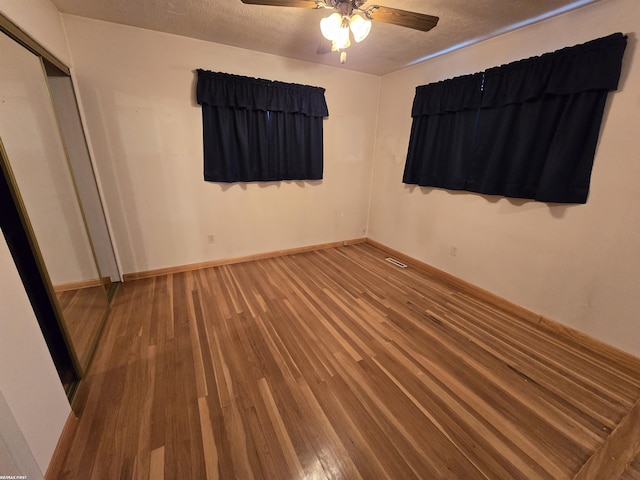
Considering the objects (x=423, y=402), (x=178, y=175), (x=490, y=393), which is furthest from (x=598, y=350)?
(x=178, y=175)

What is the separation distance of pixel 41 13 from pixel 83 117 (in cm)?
75

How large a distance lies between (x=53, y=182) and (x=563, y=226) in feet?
12.2

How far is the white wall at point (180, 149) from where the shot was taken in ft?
7.53

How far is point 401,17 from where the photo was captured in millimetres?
1485

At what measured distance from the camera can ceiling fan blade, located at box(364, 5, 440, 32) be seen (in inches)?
56.2

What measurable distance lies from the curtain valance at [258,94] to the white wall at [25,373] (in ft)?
7.29

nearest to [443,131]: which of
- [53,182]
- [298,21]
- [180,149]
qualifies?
[298,21]

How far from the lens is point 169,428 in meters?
1.28

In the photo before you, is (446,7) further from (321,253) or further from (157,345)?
(157,345)

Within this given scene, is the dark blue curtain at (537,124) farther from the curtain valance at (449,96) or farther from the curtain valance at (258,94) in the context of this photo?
the curtain valance at (258,94)

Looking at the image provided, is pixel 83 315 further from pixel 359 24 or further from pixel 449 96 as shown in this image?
pixel 449 96

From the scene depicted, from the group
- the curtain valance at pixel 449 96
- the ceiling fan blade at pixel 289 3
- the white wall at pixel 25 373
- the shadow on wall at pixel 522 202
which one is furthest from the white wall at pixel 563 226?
the white wall at pixel 25 373

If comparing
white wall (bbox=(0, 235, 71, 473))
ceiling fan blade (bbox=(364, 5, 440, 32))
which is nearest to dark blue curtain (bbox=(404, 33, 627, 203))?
ceiling fan blade (bbox=(364, 5, 440, 32))

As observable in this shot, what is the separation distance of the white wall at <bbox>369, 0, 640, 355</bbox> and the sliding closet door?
3.34 metres
